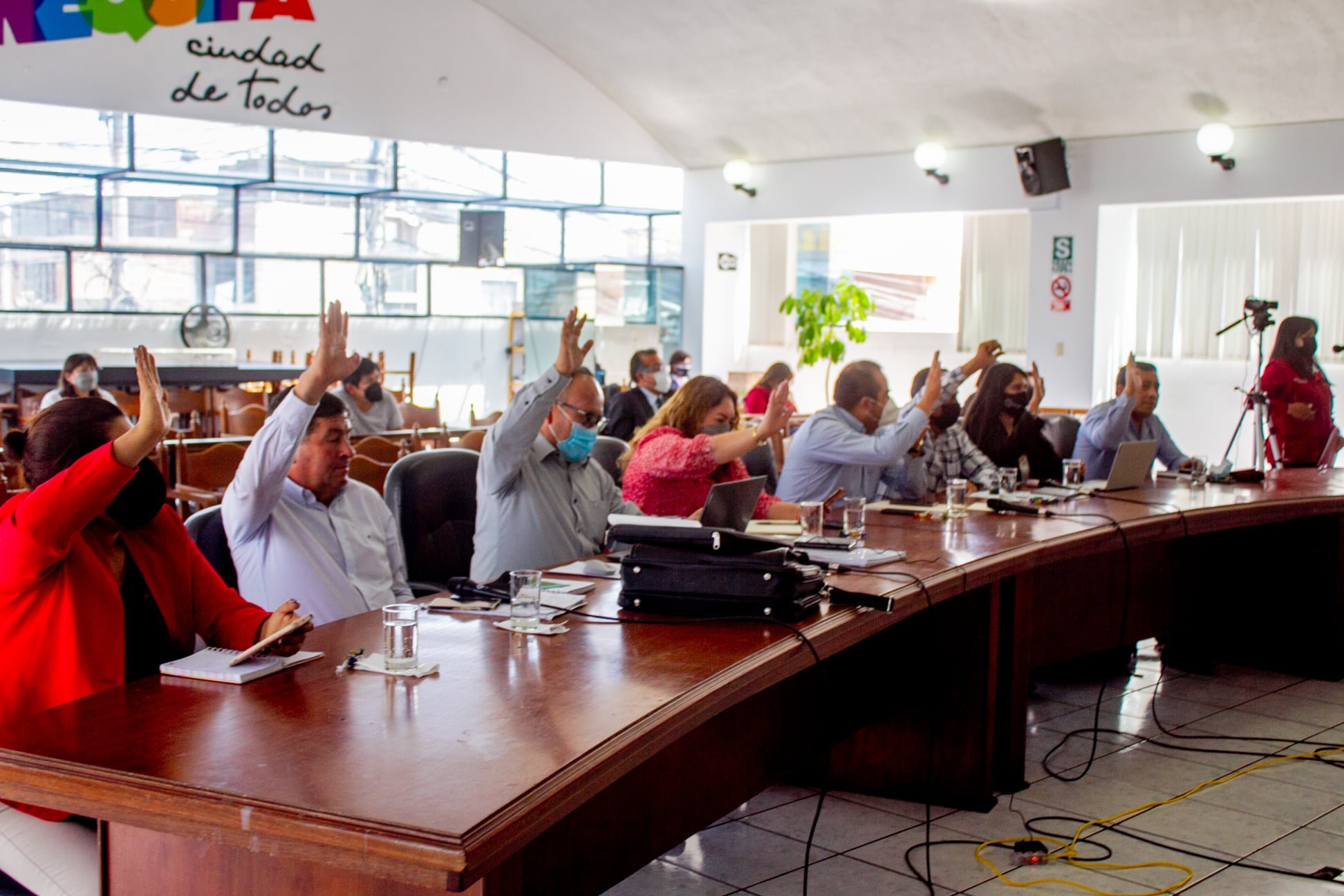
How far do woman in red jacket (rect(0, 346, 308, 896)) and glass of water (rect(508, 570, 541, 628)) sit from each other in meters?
0.44

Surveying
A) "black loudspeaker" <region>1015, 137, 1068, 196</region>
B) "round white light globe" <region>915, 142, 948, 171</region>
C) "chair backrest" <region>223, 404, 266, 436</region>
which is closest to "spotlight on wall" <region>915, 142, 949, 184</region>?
"round white light globe" <region>915, 142, 948, 171</region>

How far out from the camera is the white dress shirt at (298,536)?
9.15 feet

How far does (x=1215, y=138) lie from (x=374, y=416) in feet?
20.5

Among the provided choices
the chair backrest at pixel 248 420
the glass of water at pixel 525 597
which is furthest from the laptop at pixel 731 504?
the chair backrest at pixel 248 420

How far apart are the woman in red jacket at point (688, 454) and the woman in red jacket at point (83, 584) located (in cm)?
184

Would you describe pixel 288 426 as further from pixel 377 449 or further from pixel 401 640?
pixel 377 449

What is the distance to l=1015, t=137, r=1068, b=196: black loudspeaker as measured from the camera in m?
10.1

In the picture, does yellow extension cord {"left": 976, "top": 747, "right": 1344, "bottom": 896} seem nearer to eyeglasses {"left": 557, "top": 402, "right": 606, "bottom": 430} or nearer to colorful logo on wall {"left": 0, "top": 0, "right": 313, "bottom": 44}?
eyeglasses {"left": 557, "top": 402, "right": 606, "bottom": 430}

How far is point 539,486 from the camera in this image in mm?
3744

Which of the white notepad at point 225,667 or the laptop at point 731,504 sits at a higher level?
the laptop at point 731,504

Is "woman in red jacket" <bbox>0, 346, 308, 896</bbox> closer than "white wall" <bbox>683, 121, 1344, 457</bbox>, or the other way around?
"woman in red jacket" <bbox>0, 346, 308, 896</bbox>

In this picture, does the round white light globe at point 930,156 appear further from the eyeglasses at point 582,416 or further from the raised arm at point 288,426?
the raised arm at point 288,426

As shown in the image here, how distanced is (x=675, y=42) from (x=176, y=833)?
1000 centimetres

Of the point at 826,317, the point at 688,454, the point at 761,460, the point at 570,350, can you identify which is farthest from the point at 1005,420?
the point at 826,317
